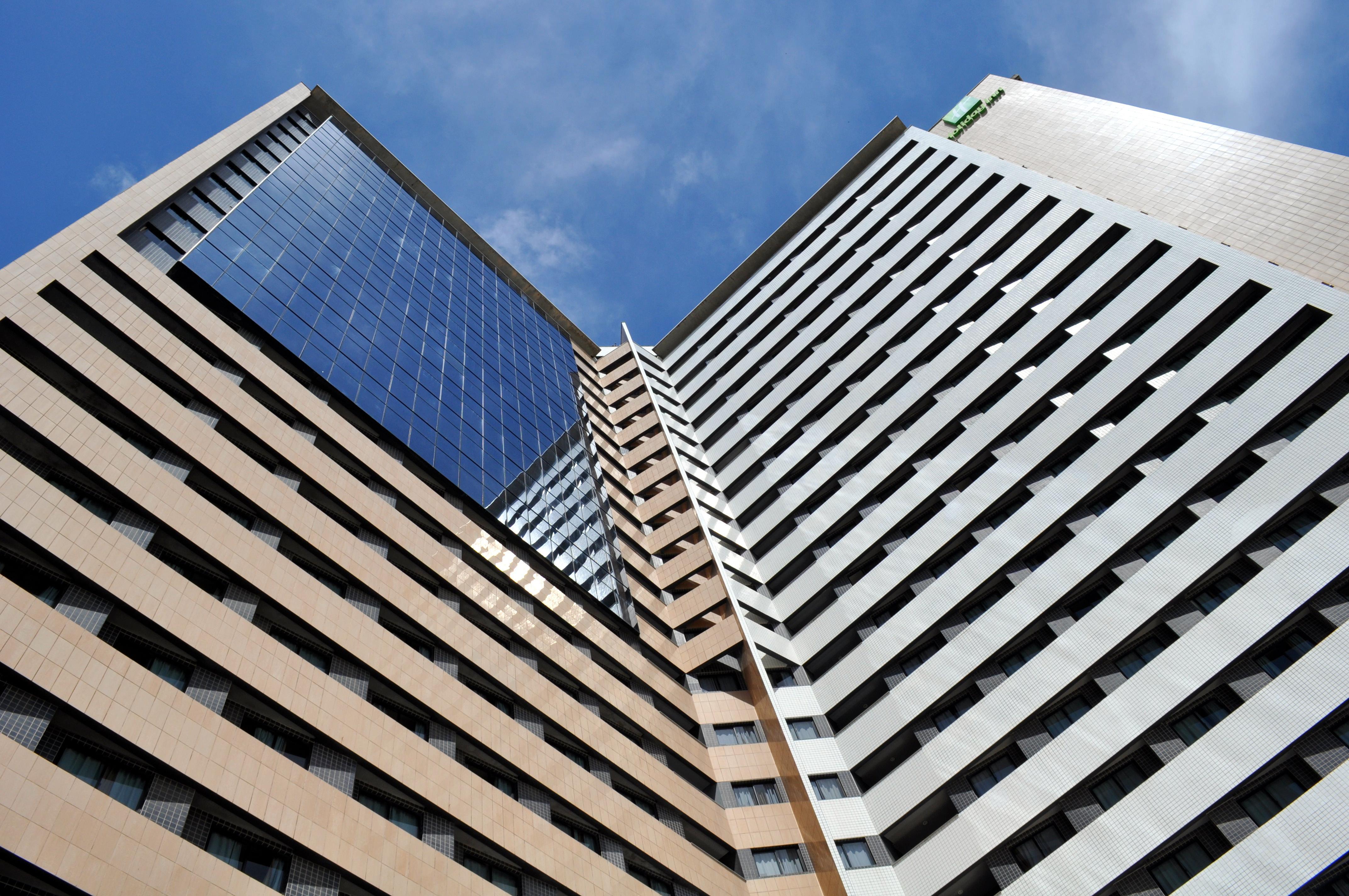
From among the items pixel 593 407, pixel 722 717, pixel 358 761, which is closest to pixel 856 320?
pixel 593 407

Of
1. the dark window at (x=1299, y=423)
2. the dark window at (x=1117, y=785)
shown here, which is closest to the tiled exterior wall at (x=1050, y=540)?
the dark window at (x=1299, y=423)

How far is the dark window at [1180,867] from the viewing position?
20875 millimetres

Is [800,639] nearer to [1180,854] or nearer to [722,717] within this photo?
[722,717]

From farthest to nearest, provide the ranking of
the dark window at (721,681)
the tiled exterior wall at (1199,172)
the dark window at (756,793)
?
the dark window at (721,681) < the dark window at (756,793) < the tiled exterior wall at (1199,172)

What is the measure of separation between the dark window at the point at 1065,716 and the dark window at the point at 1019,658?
204 centimetres

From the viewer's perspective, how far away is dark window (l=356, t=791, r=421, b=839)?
21.2 m

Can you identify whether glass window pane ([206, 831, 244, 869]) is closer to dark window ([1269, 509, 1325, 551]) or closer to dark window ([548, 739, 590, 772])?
dark window ([548, 739, 590, 772])

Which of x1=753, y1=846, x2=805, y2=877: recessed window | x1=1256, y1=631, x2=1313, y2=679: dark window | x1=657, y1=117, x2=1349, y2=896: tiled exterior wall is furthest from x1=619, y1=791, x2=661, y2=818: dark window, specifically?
x1=1256, y1=631, x2=1313, y2=679: dark window

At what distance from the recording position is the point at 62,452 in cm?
A: 1991

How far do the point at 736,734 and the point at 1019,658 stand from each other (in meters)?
12.8

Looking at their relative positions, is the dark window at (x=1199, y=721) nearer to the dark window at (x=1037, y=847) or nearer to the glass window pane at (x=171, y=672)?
the dark window at (x=1037, y=847)

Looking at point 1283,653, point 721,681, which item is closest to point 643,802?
point 721,681

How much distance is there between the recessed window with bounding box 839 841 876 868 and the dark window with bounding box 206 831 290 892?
18340 mm

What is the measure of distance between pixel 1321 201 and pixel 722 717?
33.6 meters
